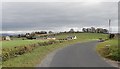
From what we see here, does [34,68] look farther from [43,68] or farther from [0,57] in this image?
[0,57]

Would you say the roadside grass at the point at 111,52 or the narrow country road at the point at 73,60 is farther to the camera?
the roadside grass at the point at 111,52

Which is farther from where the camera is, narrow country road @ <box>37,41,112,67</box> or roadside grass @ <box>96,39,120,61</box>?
roadside grass @ <box>96,39,120,61</box>

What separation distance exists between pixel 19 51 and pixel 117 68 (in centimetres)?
2266

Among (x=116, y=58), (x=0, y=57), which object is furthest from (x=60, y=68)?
(x=0, y=57)

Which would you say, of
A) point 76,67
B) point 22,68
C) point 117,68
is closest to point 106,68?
point 117,68

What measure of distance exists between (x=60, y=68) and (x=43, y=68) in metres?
1.07

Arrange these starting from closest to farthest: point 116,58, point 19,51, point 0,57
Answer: point 116,58, point 0,57, point 19,51

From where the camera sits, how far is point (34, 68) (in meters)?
18.7

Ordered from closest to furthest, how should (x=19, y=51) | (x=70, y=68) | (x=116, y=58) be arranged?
(x=70, y=68) → (x=116, y=58) → (x=19, y=51)

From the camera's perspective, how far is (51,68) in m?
18.4

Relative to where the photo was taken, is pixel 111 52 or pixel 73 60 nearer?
pixel 73 60

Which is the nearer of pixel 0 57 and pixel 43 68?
pixel 43 68

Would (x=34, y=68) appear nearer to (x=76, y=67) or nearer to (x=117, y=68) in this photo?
(x=76, y=67)

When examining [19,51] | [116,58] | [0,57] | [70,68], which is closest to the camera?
[70,68]
